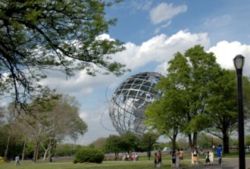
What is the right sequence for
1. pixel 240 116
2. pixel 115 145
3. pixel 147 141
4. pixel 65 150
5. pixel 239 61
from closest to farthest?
pixel 240 116 < pixel 239 61 < pixel 115 145 < pixel 147 141 < pixel 65 150

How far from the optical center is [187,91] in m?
62.7

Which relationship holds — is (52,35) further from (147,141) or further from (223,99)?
(147,141)

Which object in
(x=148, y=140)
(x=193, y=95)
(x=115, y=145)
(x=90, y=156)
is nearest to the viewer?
(x=90, y=156)

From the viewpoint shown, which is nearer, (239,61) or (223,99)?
(239,61)

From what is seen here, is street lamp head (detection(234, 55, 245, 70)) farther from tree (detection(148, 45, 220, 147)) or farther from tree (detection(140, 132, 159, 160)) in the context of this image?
tree (detection(140, 132, 159, 160))

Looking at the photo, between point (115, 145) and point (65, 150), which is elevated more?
point (65, 150)

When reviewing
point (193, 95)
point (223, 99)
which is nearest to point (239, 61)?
point (193, 95)

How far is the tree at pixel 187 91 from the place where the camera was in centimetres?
6209

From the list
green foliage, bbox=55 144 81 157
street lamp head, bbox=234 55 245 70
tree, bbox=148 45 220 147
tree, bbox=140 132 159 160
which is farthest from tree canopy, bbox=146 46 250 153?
green foliage, bbox=55 144 81 157

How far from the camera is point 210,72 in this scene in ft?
210

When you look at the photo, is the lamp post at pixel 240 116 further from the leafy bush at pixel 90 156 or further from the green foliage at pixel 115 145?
the green foliage at pixel 115 145

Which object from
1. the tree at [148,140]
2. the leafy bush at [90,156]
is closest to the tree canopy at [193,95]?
the leafy bush at [90,156]

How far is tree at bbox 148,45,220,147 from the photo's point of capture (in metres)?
62.1

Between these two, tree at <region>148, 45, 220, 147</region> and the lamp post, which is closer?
the lamp post
